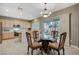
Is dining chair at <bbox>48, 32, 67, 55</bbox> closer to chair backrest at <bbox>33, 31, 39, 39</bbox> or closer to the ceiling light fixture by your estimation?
chair backrest at <bbox>33, 31, 39, 39</bbox>

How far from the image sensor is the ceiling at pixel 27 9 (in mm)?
2570

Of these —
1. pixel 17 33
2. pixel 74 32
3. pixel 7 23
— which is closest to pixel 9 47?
pixel 17 33

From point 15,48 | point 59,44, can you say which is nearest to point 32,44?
point 15,48

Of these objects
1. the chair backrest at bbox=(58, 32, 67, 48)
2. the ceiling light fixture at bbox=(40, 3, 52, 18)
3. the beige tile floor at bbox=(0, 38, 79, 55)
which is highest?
the ceiling light fixture at bbox=(40, 3, 52, 18)

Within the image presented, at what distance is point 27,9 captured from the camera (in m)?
2.63

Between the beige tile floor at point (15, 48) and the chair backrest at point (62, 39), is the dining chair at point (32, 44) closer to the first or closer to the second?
the beige tile floor at point (15, 48)

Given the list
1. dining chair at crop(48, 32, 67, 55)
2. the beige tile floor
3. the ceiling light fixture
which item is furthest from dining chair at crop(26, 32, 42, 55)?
the ceiling light fixture

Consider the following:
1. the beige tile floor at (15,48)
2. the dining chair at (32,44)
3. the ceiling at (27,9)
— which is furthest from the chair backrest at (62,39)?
the ceiling at (27,9)

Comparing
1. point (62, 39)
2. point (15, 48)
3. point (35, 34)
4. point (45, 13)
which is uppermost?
point (45, 13)

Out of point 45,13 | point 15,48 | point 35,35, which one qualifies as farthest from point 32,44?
point 45,13

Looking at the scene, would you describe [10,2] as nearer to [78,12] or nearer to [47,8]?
[47,8]

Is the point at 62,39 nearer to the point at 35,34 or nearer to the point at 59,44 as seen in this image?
the point at 59,44

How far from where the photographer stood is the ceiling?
2570mm

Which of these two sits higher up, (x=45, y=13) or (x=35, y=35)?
(x=45, y=13)
